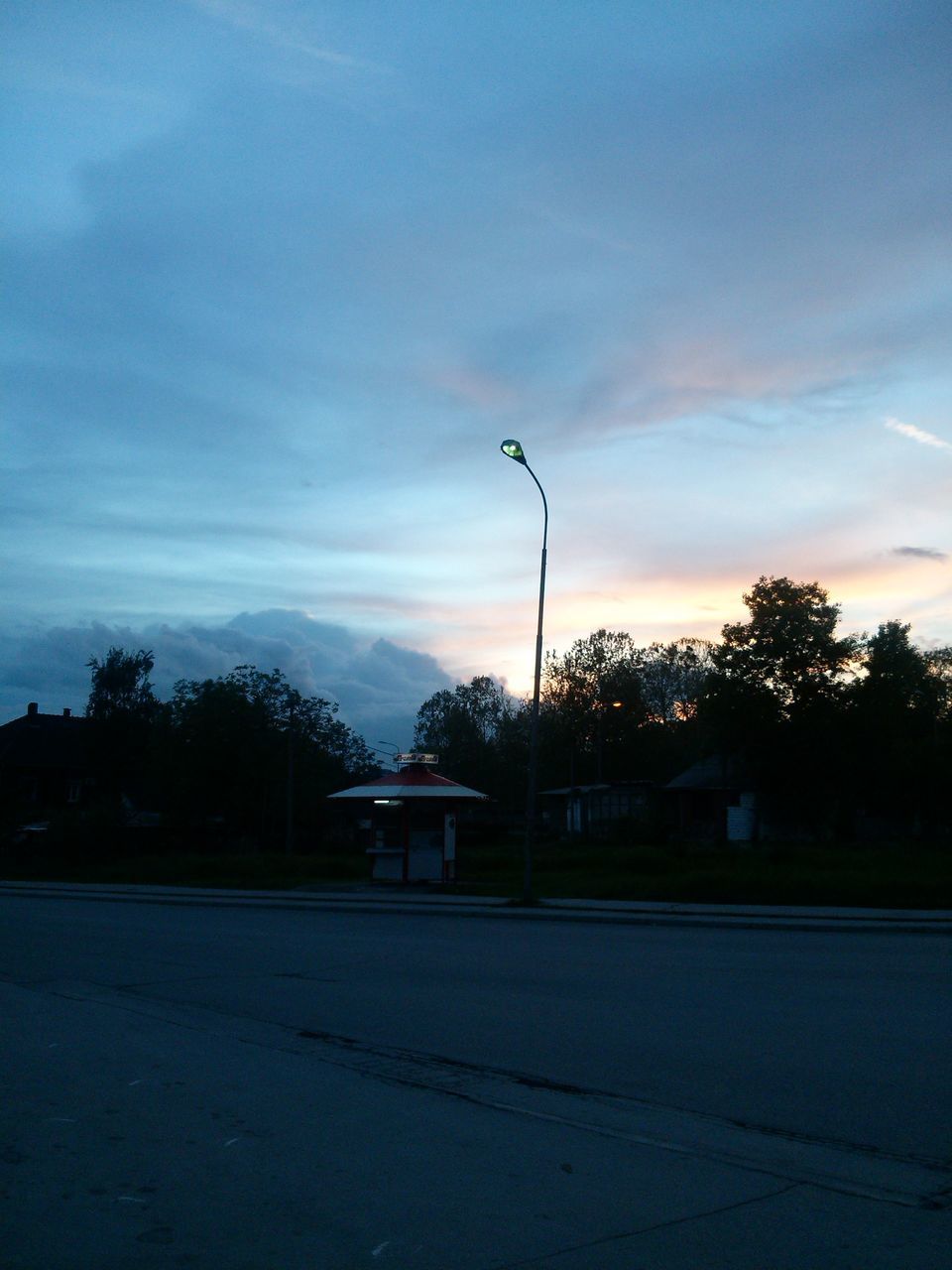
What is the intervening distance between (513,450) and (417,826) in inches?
528

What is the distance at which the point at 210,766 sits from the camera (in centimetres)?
5978

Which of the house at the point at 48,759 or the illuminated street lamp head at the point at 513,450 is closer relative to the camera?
the illuminated street lamp head at the point at 513,450

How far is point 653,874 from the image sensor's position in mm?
34719

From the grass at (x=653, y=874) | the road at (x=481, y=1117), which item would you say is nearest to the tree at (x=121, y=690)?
the grass at (x=653, y=874)

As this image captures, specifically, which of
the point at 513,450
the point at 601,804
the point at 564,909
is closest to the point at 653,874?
the point at 564,909

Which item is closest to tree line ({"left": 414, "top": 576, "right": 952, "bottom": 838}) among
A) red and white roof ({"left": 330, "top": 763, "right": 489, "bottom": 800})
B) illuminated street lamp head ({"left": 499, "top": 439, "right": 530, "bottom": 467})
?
red and white roof ({"left": 330, "top": 763, "right": 489, "bottom": 800})

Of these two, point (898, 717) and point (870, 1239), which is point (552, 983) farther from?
point (898, 717)

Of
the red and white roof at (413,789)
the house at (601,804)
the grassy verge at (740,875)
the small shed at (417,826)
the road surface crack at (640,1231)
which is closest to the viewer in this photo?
the road surface crack at (640,1231)

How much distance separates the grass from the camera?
86.3 ft

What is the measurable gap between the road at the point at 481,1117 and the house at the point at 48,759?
77.9m

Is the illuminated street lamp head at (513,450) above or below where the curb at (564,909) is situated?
above

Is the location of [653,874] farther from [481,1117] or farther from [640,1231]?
[640,1231]

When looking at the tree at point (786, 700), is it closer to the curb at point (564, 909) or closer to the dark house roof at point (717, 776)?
the dark house roof at point (717, 776)

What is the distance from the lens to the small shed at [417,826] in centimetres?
3419
